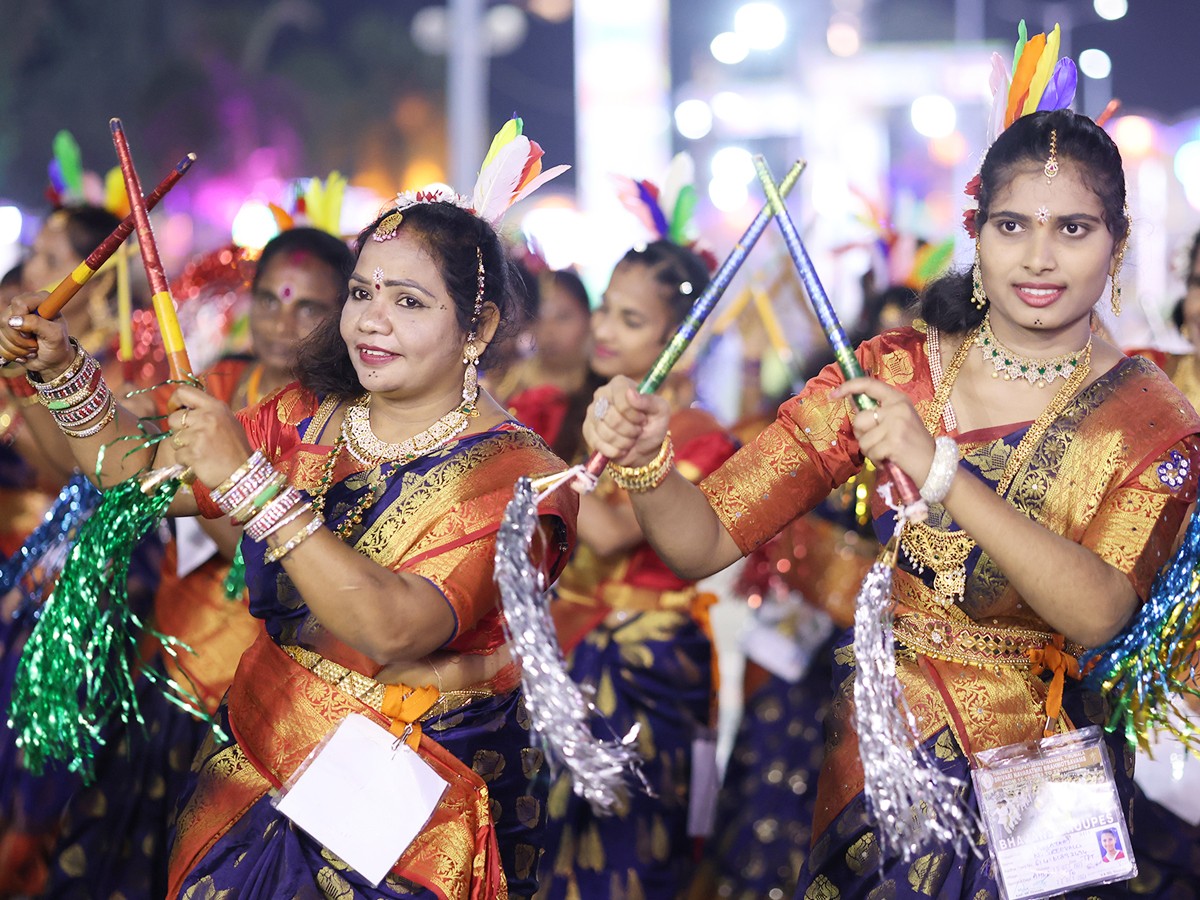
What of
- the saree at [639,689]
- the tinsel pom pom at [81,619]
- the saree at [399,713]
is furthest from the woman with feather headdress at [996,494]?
the saree at [639,689]

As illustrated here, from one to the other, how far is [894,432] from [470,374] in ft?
3.11

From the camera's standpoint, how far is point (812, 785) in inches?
194

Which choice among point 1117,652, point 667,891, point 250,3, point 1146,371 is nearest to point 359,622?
point 1117,652

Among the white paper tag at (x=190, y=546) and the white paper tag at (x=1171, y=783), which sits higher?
the white paper tag at (x=190, y=546)

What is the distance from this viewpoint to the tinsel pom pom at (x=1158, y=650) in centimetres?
237

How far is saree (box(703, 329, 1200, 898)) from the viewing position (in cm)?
242

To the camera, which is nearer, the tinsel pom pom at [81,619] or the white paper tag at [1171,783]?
the tinsel pom pom at [81,619]

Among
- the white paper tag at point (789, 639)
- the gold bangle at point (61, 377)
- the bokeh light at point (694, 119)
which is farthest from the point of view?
the bokeh light at point (694, 119)

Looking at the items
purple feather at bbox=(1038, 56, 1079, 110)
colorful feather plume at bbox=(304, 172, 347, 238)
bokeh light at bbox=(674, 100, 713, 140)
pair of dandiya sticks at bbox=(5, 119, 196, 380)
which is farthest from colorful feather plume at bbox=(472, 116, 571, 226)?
bokeh light at bbox=(674, 100, 713, 140)

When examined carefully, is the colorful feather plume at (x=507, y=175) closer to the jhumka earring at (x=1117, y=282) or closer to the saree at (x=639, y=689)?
the jhumka earring at (x=1117, y=282)

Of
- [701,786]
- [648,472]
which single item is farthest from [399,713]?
[701,786]

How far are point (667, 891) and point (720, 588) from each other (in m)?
3.37

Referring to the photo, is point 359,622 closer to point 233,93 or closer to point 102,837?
point 102,837

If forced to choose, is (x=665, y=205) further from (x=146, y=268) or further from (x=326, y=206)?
(x=146, y=268)
